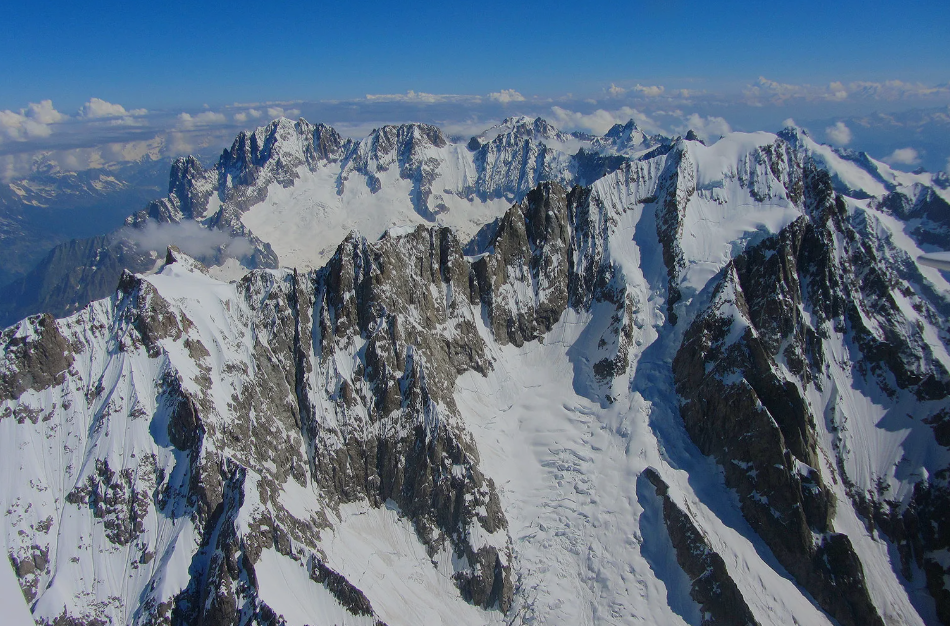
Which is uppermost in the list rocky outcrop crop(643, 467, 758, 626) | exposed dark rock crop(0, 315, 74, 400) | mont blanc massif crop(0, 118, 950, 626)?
exposed dark rock crop(0, 315, 74, 400)

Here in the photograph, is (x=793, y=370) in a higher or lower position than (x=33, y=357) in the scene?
lower

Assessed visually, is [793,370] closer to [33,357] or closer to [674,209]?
[674,209]

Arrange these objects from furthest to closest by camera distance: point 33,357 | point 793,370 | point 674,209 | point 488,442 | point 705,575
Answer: point 674,209 → point 488,442 → point 793,370 → point 705,575 → point 33,357

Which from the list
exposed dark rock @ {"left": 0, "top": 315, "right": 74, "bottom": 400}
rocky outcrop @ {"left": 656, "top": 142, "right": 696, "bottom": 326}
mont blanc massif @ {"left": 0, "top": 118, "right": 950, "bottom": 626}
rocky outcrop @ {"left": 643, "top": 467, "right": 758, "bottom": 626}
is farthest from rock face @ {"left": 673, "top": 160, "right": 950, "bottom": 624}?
exposed dark rock @ {"left": 0, "top": 315, "right": 74, "bottom": 400}

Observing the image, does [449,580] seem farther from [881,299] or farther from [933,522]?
[881,299]

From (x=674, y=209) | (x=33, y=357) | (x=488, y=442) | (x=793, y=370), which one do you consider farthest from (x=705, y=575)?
(x=33, y=357)

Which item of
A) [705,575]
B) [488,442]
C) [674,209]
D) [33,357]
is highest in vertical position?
[674,209]

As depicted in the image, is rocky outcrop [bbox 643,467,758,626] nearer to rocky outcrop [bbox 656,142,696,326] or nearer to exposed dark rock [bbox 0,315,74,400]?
rocky outcrop [bbox 656,142,696,326]

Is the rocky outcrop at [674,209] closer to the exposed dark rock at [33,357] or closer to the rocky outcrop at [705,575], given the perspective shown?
the rocky outcrop at [705,575]
